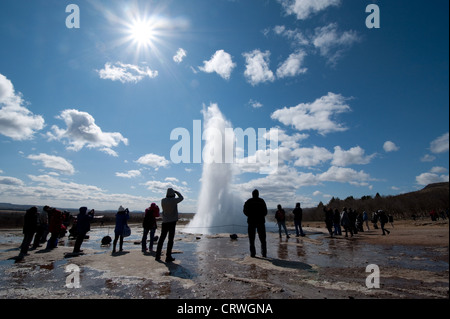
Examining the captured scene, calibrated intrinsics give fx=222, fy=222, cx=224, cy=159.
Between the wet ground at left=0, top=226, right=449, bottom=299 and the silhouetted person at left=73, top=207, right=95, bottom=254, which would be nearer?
the wet ground at left=0, top=226, right=449, bottom=299

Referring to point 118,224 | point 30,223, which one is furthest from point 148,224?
point 30,223

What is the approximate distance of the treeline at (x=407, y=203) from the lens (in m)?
2.63

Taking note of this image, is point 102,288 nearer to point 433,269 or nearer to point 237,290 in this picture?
point 237,290

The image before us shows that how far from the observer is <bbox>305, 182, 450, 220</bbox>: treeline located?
263 centimetres

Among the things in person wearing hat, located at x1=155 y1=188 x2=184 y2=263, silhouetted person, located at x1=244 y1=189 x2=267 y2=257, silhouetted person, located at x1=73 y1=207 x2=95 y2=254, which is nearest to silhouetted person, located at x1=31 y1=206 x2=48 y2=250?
silhouetted person, located at x1=73 y1=207 x2=95 y2=254

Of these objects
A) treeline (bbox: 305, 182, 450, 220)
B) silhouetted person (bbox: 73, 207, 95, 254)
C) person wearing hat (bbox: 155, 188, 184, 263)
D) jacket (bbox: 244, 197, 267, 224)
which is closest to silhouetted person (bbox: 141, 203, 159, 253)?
silhouetted person (bbox: 73, 207, 95, 254)

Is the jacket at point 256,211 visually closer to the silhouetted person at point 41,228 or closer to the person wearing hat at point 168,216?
the person wearing hat at point 168,216

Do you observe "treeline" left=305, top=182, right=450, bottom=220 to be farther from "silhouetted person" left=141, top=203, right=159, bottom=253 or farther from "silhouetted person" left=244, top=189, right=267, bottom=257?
"silhouetted person" left=141, top=203, right=159, bottom=253

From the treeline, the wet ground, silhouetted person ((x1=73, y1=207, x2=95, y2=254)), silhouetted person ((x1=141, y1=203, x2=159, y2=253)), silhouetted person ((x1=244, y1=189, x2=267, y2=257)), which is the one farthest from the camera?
silhouetted person ((x1=141, y1=203, x2=159, y2=253))

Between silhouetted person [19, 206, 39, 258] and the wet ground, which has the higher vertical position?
silhouetted person [19, 206, 39, 258]

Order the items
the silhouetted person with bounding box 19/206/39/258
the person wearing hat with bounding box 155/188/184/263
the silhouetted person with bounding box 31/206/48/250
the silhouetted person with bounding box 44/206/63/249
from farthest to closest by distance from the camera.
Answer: the silhouetted person with bounding box 31/206/48/250 < the silhouetted person with bounding box 44/206/63/249 < the silhouetted person with bounding box 19/206/39/258 < the person wearing hat with bounding box 155/188/184/263
